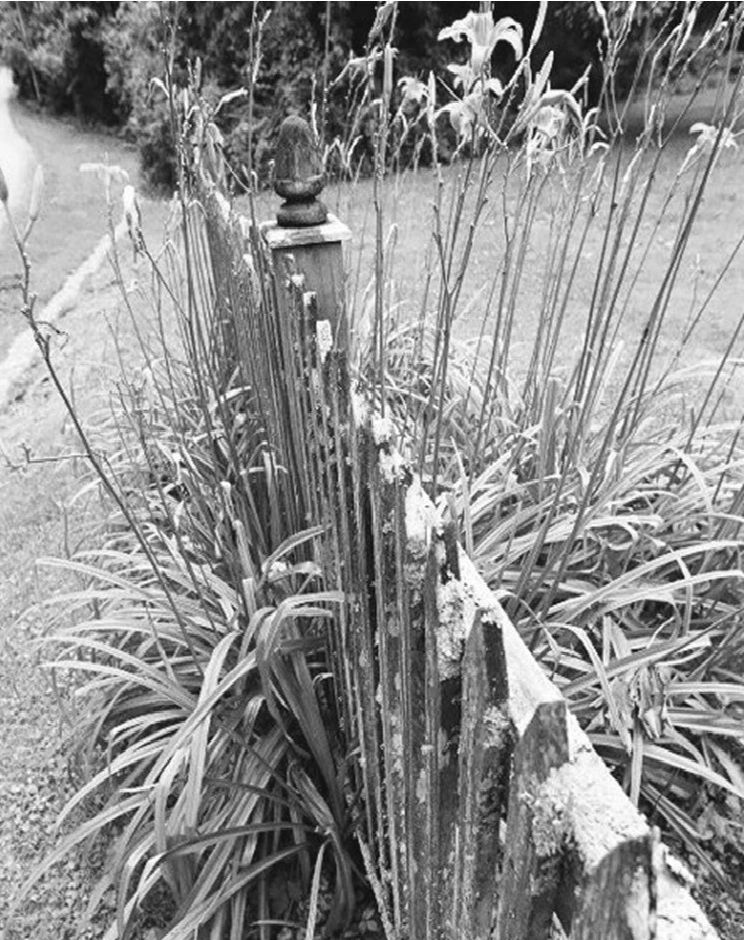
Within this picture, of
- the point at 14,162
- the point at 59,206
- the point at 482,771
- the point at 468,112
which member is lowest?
the point at 14,162

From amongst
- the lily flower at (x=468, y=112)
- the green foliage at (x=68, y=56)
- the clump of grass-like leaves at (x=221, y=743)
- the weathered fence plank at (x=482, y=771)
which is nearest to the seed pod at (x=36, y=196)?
the clump of grass-like leaves at (x=221, y=743)

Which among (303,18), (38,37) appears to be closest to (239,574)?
(303,18)

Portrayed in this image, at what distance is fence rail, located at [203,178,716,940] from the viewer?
583 mm

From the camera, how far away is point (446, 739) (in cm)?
93

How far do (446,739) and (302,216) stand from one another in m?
1.75

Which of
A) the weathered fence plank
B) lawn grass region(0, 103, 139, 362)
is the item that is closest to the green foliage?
lawn grass region(0, 103, 139, 362)

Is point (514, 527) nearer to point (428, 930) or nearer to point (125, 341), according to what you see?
point (428, 930)

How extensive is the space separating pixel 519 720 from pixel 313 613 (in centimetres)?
105

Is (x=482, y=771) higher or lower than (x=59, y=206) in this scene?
higher

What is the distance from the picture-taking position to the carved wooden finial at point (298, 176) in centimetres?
228

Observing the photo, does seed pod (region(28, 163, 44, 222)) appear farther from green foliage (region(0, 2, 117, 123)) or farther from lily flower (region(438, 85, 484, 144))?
green foliage (region(0, 2, 117, 123))

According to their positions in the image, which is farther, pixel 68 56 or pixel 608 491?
pixel 68 56

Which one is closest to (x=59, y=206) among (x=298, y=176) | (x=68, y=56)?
(x=68, y=56)

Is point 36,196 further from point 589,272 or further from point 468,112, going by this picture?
point 589,272
